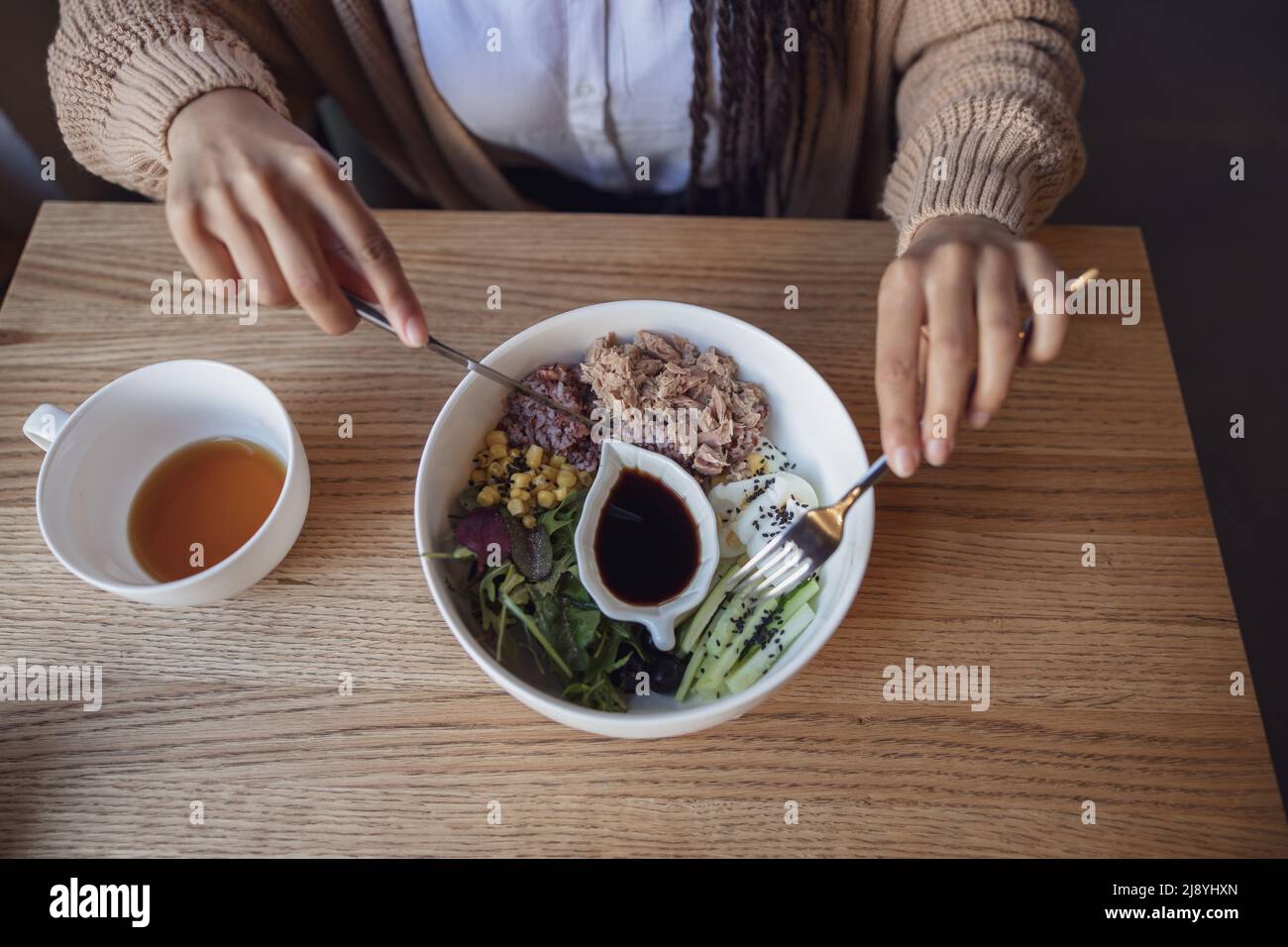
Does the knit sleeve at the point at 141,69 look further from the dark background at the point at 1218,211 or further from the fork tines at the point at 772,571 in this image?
the dark background at the point at 1218,211

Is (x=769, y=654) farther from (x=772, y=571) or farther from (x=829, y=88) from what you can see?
(x=829, y=88)

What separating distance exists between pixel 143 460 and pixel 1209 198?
12.4ft

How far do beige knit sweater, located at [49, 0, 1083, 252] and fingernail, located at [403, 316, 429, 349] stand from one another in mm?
587

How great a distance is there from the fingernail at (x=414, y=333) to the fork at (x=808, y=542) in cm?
62

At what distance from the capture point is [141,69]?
1.40 metres

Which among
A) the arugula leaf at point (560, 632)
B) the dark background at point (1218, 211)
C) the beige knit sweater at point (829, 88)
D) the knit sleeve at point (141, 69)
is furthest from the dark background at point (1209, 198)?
the arugula leaf at point (560, 632)

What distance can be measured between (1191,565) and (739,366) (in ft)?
2.79

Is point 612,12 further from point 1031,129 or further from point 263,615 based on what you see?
point 263,615

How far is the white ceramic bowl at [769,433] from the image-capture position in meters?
1.07

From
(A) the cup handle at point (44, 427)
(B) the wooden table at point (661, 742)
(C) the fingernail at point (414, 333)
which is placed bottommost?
(B) the wooden table at point (661, 742)

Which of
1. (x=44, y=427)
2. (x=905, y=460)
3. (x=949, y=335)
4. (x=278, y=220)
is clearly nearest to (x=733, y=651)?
(x=905, y=460)


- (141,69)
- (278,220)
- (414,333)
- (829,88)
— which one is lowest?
(414,333)

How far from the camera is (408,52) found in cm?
168

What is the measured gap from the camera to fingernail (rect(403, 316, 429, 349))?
4.01 feet
